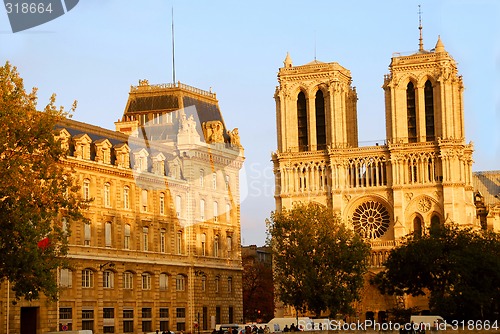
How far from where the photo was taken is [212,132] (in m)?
108

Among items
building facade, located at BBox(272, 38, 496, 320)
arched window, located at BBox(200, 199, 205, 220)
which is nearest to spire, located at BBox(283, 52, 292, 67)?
building facade, located at BBox(272, 38, 496, 320)

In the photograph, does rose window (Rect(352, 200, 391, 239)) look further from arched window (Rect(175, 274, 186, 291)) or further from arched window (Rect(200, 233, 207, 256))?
arched window (Rect(175, 274, 186, 291))

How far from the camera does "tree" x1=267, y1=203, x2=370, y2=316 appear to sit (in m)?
104

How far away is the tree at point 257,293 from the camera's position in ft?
490

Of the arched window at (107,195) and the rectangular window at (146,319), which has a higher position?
the arched window at (107,195)

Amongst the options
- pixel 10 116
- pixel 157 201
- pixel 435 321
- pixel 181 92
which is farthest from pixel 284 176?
pixel 10 116

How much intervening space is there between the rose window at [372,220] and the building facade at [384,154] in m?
0.12

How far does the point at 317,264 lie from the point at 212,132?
48.4ft

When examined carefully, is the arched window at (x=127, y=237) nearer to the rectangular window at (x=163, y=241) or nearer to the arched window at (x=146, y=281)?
the arched window at (x=146, y=281)

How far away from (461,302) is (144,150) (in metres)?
27.9

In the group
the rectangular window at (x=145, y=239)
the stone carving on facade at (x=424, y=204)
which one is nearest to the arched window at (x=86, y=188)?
the rectangular window at (x=145, y=239)

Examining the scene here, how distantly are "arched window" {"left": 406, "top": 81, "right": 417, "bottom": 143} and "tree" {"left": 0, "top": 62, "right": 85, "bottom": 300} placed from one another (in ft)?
300

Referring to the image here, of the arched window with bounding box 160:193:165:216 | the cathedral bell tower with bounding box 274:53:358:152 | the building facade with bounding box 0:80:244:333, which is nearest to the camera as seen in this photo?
the building facade with bounding box 0:80:244:333

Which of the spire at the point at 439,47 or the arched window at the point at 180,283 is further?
the spire at the point at 439,47
